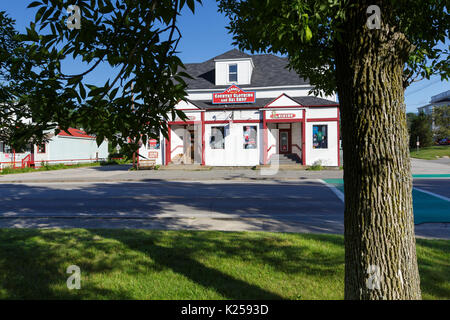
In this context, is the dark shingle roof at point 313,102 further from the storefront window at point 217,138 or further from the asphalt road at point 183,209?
the asphalt road at point 183,209

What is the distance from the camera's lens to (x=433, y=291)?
150 inches

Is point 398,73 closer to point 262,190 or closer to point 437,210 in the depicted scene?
point 437,210

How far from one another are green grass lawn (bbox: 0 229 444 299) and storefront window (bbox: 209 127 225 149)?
19255mm

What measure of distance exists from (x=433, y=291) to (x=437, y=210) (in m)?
6.34

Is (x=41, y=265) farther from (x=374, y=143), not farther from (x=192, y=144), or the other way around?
(x=192, y=144)

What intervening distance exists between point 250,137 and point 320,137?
18.1 feet

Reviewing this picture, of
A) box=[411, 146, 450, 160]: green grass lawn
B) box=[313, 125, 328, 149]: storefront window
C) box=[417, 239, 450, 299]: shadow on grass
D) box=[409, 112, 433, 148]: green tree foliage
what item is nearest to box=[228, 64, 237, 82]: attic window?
box=[313, 125, 328, 149]: storefront window

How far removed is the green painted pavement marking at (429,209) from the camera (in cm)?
810

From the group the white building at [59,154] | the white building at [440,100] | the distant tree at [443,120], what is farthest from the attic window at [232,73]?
the white building at [440,100]

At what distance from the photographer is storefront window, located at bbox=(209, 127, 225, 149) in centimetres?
2548

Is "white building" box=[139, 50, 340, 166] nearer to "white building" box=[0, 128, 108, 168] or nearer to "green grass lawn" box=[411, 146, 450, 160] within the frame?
"white building" box=[0, 128, 108, 168]

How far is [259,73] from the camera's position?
28875 mm

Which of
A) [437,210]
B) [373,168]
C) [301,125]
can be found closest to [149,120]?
[373,168]

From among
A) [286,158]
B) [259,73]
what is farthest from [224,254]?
[259,73]
